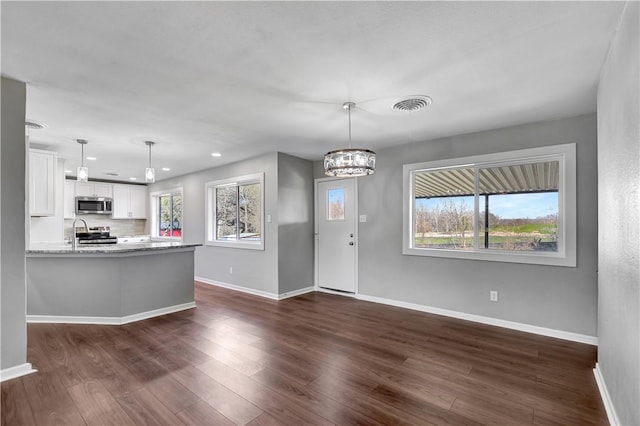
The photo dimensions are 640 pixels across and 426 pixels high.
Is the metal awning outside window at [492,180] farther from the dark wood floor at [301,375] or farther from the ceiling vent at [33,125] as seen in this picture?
the ceiling vent at [33,125]

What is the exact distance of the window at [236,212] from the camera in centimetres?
548

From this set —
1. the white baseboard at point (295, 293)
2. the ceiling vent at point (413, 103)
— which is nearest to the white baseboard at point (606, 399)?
the ceiling vent at point (413, 103)

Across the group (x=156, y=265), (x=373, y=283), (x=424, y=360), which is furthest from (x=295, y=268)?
(x=424, y=360)

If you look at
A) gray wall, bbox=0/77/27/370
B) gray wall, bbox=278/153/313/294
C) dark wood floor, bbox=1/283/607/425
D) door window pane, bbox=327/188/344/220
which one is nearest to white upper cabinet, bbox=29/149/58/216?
dark wood floor, bbox=1/283/607/425

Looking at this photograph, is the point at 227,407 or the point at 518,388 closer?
the point at 227,407

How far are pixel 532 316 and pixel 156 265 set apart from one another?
464 centimetres

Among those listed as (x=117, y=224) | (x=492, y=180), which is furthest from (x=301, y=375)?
(x=117, y=224)

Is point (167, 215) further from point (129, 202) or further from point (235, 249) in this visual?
point (235, 249)

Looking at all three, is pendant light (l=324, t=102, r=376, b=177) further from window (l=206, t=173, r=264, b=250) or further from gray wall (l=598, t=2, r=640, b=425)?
window (l=206, t=173, r=264, b=250)

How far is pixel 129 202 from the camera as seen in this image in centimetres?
805

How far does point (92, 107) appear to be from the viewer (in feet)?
9.73

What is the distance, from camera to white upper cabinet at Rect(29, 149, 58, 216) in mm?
4062

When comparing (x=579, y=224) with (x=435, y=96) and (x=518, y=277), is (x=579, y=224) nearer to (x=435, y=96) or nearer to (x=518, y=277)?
(x=518, y=277)

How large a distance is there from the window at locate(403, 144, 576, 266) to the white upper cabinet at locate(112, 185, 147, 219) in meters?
7.14
